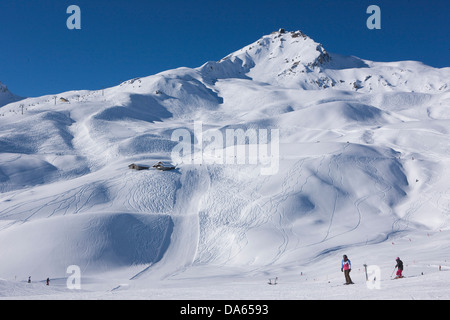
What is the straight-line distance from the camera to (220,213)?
35625 millimetres

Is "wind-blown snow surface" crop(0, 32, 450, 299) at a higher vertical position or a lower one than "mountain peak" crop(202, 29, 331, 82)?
lower

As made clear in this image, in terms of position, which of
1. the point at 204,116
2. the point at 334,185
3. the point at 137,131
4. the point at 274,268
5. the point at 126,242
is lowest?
the point at 274,268

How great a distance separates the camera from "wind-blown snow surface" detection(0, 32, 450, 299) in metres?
21.1

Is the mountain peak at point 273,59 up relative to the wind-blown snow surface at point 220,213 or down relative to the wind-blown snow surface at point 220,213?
up

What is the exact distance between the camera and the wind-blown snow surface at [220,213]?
830 inches

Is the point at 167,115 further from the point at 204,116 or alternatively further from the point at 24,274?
the point at 24,274

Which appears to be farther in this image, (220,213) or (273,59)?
(273,59)

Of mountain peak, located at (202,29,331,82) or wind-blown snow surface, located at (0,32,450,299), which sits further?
mountain peak, located at (202,29,331,82)

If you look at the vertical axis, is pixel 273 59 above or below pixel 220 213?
above

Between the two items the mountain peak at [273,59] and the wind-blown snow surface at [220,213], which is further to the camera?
the mountain peak at [273,59]

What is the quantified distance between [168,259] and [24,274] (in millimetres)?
10452
